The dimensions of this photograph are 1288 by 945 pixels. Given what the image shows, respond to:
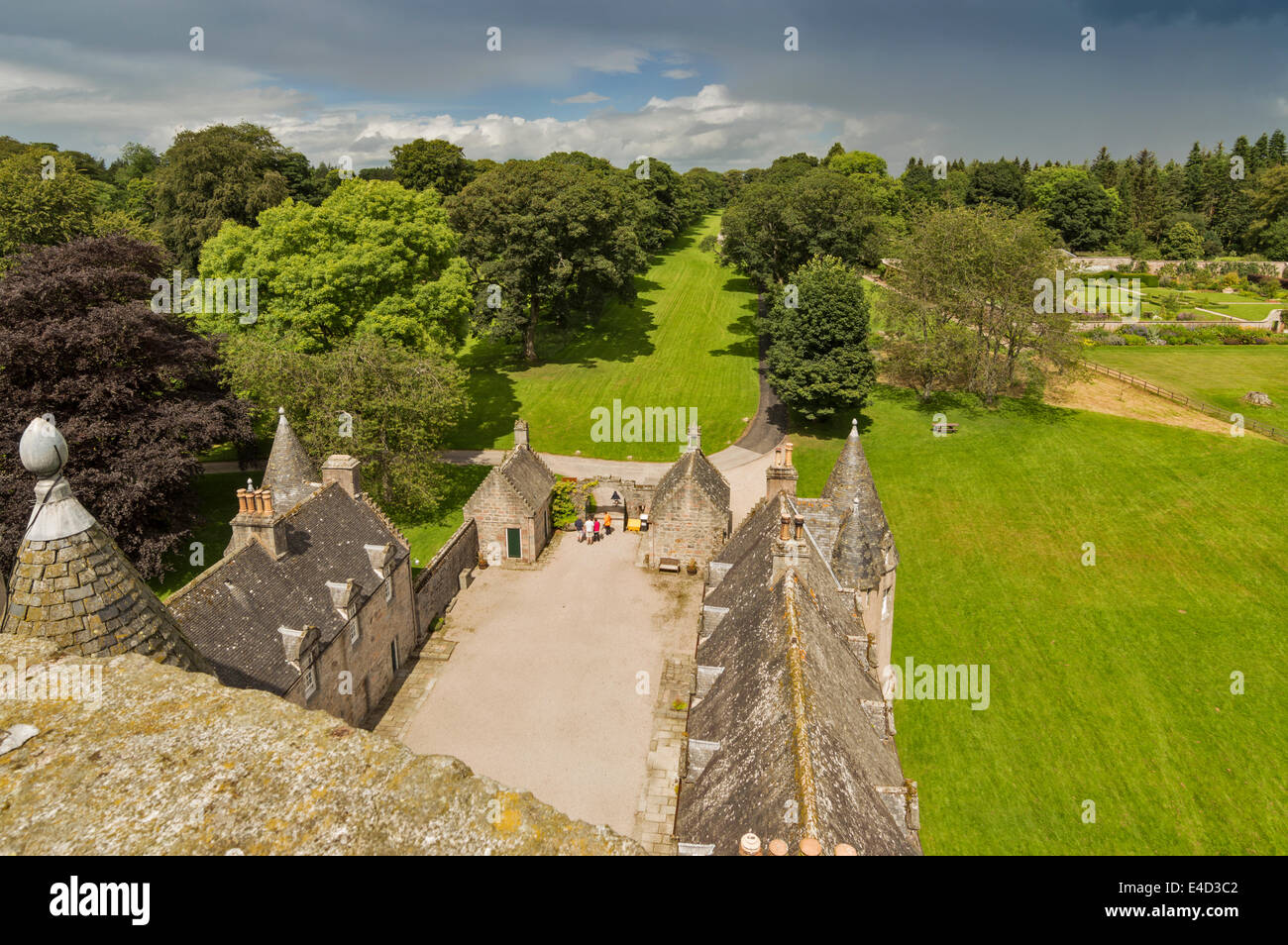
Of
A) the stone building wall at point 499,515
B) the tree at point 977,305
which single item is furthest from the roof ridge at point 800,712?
the tree at point 977,305

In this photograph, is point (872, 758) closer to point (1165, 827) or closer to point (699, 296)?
point (1165, 827)

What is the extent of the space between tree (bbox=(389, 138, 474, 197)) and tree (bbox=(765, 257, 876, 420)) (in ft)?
191

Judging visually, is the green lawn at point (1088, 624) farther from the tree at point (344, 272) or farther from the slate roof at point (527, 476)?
the tree at point (344, 272)

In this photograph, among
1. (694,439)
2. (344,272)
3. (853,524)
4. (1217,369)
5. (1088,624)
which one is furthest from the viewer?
(1217,369)

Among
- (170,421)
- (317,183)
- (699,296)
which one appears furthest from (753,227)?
(170,421)

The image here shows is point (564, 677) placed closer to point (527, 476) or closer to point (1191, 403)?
point (527, 476)

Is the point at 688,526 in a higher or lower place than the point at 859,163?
lower

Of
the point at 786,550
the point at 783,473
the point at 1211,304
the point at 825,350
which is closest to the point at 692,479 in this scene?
the point at 783,473

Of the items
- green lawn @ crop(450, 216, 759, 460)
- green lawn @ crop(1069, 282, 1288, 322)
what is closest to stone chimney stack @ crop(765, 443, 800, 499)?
green lawn @ crop(450, 216, 759, 460)

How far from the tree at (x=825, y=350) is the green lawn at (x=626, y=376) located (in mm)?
5945

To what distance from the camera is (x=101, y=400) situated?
29969mm

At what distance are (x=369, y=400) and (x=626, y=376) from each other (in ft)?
105

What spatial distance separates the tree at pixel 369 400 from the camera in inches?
1375

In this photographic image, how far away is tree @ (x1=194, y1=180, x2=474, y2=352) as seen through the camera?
40750 millimetres
